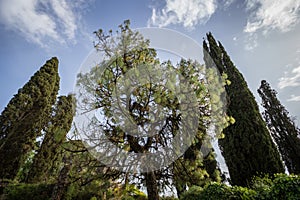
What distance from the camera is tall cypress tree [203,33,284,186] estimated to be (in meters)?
9.12

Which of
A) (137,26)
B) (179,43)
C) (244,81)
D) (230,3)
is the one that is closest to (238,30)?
(230,3)

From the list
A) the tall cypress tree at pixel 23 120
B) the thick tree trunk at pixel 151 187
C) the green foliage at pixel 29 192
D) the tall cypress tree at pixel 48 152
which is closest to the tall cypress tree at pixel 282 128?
the thick tree trunk at pixel 151 187

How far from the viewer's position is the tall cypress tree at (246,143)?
912 centimetres

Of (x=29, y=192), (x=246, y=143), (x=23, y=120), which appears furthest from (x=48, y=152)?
(x=246, y=143)

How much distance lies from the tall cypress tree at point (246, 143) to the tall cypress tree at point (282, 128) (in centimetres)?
847

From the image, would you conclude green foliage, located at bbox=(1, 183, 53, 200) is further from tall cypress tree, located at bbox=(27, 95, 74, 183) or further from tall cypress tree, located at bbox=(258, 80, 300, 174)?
tall cypress tree, located at bbox=(258, 80, 300, 174)

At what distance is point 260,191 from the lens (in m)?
3.56

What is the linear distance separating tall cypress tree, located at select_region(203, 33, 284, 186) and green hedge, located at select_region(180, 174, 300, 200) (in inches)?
228

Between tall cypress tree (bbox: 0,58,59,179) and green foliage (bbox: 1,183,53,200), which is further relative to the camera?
tall cypress tree (bbox: 0,58,59,179)

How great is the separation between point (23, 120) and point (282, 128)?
70.9 ft

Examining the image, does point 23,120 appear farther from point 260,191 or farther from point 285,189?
point 285,189

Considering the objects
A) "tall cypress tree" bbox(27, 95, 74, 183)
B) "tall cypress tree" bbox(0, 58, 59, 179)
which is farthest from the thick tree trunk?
"tall cypress tree" bbox(0, 58, 59, 179)

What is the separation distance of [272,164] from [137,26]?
30.9 ft

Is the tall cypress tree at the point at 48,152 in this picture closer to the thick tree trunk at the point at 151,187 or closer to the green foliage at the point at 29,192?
the green foliage at the point at 29,192
